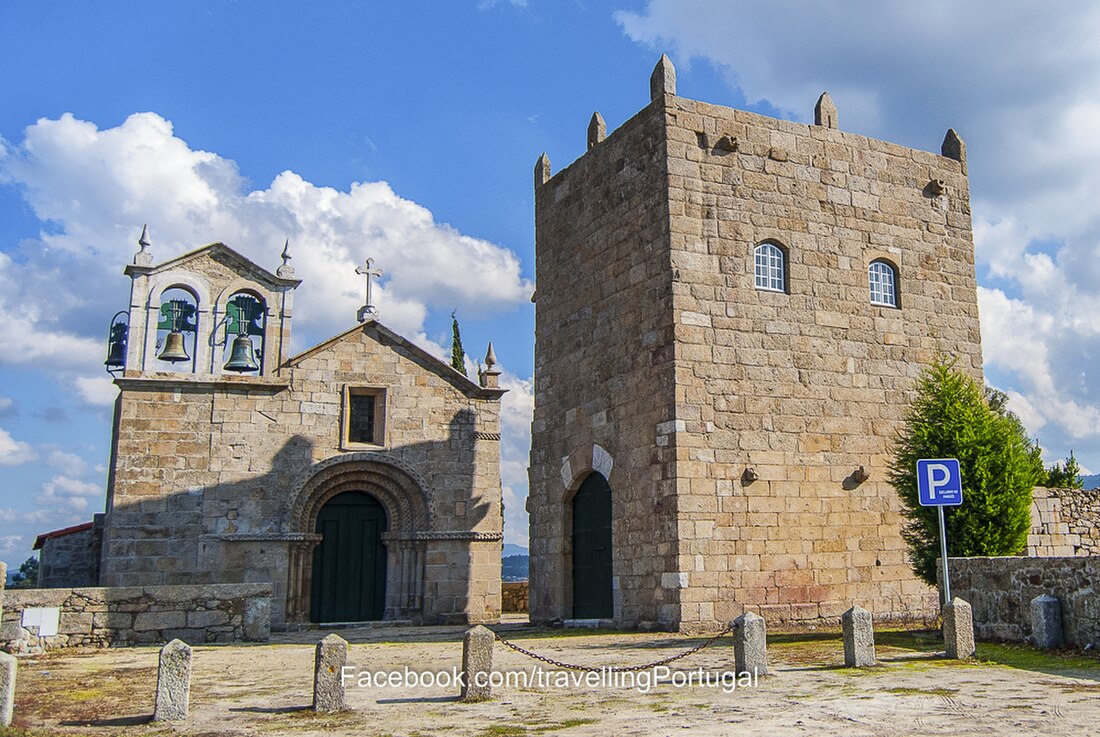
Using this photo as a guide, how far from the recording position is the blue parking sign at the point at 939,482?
11.4 meters

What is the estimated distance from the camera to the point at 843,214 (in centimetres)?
1642

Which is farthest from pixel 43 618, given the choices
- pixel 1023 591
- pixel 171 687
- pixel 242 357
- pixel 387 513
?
pixel 1023 591

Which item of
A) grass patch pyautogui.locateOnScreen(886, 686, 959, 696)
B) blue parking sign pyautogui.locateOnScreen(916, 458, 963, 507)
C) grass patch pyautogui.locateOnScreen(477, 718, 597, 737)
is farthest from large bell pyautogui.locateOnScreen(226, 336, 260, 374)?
grass patch pyautogui.locateOnScreen(886, 686, 959, 696)

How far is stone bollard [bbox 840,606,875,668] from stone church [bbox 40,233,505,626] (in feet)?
36.4

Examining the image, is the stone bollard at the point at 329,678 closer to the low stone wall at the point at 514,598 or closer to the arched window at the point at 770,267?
the arched window at the point at 770,267

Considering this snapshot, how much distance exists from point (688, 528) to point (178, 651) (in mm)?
7868

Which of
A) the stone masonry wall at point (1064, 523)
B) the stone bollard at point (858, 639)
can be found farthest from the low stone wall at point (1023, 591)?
the stone masonry wall at point (1064, 523)

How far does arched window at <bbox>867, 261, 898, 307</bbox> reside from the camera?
1650 cm

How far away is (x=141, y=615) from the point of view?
1464cm

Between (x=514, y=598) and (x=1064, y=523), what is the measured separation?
503 inches

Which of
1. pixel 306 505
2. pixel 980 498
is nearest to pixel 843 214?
pixel 980 498

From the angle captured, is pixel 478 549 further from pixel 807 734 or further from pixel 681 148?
pixel 807 734

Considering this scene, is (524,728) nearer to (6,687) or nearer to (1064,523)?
(6,687)

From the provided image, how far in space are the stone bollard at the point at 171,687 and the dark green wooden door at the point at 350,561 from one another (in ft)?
38.7
